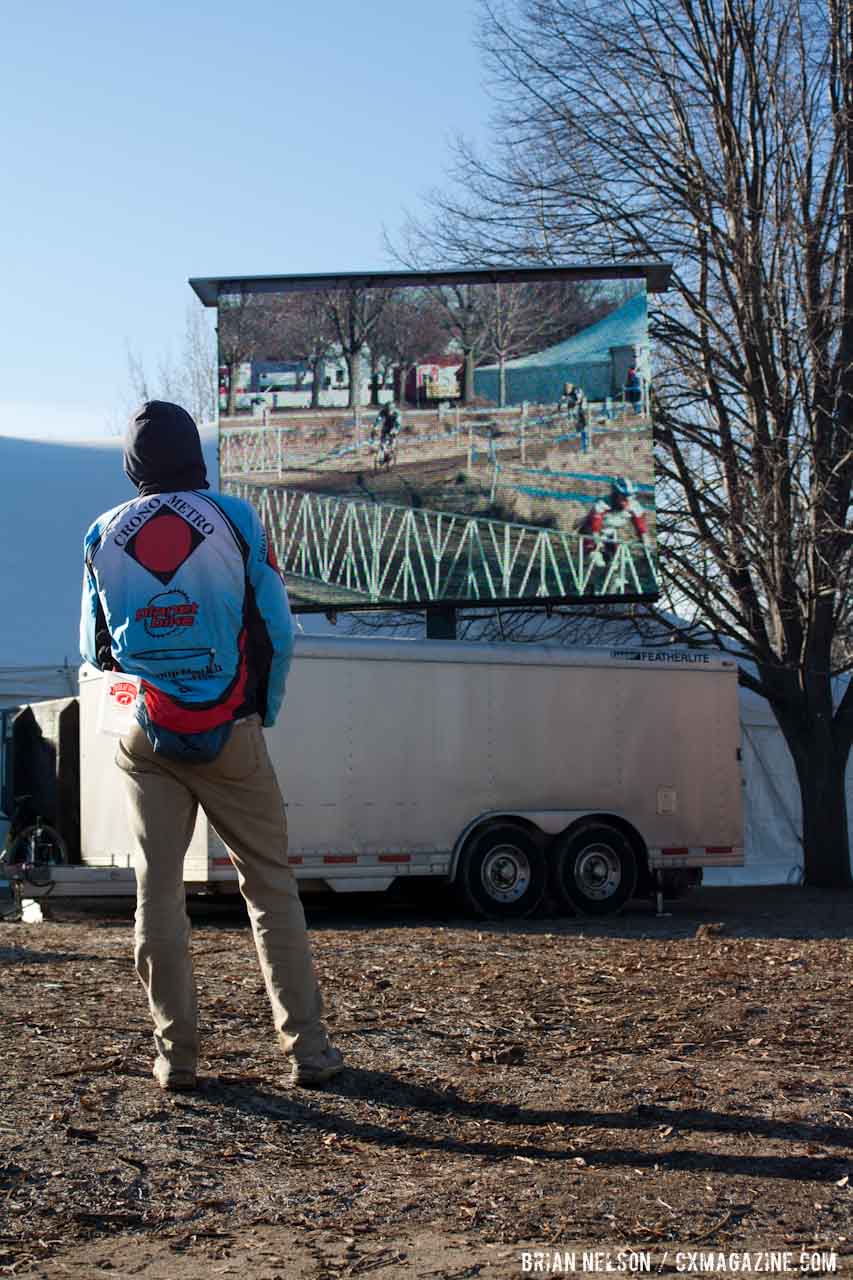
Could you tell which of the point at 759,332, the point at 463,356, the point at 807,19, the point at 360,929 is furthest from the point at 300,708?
the point at 807,19

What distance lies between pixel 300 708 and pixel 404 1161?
842 centimetres

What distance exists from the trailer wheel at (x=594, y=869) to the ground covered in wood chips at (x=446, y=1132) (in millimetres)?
5793

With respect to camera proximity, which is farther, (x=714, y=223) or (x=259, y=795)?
(x=714, y=223)

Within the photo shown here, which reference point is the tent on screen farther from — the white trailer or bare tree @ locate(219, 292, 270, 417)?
the white trailer

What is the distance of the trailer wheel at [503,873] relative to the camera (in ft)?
41.0

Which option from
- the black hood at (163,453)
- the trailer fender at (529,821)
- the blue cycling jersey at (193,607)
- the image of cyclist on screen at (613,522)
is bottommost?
the trailer fender at (529,821)

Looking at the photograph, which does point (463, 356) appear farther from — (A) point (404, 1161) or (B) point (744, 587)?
(A) point (404, 1161)

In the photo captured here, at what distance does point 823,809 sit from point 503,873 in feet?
18.0

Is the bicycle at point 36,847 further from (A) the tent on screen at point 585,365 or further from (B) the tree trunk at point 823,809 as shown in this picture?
(B) the tree trunk at point 823,809

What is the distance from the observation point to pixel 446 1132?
4133 mm

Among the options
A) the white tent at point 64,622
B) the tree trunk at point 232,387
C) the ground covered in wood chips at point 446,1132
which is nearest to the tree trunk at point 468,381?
the tree trunk at point 232,387

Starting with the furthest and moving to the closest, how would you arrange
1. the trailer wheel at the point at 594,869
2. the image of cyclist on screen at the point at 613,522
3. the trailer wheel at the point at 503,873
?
1. the image of cyclist on screen at the point at 613,522
2. the trailer wheel at the point at 594,869
3. the trailer wheel at the point at 503,873

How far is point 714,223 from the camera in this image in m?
16.6

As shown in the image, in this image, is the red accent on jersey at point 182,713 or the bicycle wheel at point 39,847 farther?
the bicycle wheel at point 39,847
